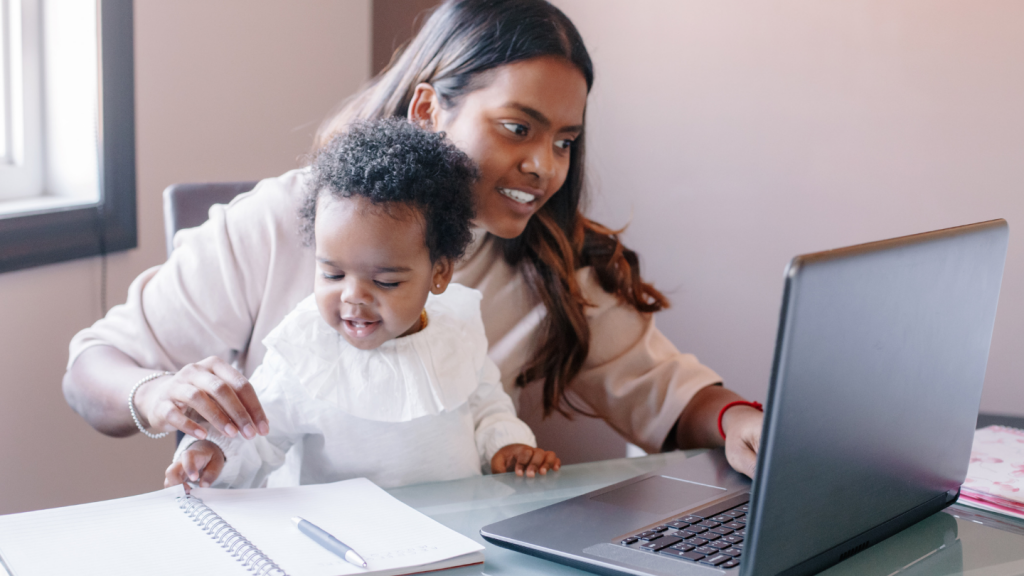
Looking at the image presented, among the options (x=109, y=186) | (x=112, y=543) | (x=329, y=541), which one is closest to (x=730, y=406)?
(x=329, y=541)

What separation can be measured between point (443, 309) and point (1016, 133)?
116cm

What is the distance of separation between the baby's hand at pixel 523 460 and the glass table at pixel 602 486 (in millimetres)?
13

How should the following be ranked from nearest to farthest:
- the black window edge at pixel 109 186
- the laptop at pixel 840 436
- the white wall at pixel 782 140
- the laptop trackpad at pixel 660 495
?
the laptop at pixel 840 436, the laptop trackpad at pixel 660 495, the black window edge at pixel 109 186, the white wall at pixel 782 140

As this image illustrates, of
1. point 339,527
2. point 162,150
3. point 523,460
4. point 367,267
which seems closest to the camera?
point 339,527

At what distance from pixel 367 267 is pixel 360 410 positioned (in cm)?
15

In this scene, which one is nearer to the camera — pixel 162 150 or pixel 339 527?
pixel 339 527

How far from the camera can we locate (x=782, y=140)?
1786 mm

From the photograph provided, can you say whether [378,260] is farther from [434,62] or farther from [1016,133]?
[1016,133]

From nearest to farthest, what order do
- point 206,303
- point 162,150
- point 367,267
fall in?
1. point 367,267
2. point 206,303
3. point 162,150

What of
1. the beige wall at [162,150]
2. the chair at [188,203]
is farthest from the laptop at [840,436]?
the beige wall at [162,150]

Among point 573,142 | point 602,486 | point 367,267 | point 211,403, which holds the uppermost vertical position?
point 573,142

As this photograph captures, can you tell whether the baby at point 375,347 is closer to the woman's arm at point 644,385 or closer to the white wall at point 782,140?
the woman's arm at point 644,385

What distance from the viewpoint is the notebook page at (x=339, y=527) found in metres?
0.68

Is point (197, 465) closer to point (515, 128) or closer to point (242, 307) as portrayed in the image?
point (242, 307)
